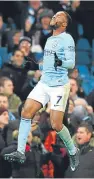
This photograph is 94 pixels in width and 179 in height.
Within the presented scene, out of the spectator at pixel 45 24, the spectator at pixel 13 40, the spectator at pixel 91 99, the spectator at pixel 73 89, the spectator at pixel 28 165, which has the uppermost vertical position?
the spectator at pixel 45 24

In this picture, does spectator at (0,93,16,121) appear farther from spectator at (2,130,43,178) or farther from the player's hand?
the player's hand

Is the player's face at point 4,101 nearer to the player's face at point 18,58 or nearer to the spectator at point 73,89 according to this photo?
the spectator at point 73,89

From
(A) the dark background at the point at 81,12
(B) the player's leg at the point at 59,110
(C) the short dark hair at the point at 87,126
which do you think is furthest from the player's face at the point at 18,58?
(B) the player's leg at the point at 59,110

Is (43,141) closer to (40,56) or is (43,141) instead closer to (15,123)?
(15,123)

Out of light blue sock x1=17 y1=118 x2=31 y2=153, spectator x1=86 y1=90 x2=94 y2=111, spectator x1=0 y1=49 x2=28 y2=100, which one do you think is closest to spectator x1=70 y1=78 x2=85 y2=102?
spectator x1=86 y1=90 x2=94 y2=111

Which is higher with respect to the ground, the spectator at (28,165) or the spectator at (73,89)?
the spectator at (73,89)

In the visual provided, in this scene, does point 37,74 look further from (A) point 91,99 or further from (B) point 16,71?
(A) point 91,99

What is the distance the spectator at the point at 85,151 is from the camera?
11.2m

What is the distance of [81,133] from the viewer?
39.3ft

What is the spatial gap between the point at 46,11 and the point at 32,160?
5.96 metres

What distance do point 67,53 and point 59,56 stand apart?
0.41ft

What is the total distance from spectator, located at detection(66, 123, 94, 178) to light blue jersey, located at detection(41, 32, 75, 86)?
1998 millimetres

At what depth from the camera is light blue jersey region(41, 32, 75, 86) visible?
959 centimetres

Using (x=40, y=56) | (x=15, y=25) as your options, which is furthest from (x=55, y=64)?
(x=15, y=25)
